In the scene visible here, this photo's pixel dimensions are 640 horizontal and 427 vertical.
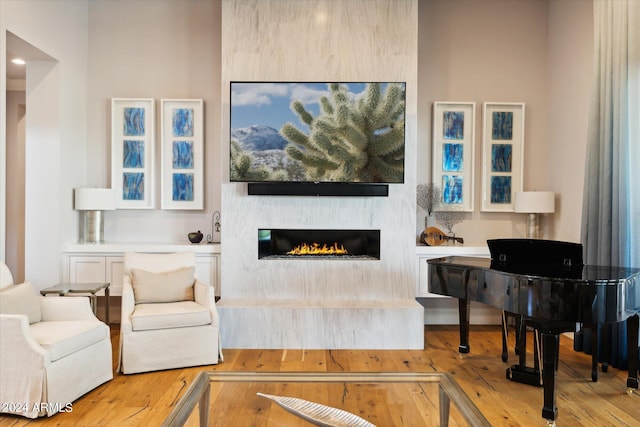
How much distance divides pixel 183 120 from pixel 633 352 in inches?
174

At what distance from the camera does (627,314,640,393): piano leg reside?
135 inches

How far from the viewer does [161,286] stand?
4250 mm

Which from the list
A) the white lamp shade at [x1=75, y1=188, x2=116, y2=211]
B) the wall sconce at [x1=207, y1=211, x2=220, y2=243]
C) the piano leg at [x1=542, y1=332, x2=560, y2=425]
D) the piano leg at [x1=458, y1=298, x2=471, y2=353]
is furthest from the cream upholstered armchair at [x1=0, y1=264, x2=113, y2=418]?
the piano leg at [x1=542, y1=332, x2=560, y2=425]

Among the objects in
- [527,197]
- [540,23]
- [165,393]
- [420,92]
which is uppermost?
[540,23]

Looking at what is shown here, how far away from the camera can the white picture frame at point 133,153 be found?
526cm

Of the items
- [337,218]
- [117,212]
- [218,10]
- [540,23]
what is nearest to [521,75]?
[540,23]

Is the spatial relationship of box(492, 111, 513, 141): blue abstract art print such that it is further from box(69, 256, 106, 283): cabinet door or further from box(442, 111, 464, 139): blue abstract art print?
box(69, 256, 106, 283): cabinet door

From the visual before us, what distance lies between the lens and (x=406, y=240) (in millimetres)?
4832

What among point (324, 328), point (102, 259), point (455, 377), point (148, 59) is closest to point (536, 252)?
point (455, 377)

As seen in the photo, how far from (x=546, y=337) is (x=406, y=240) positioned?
78.6 inches

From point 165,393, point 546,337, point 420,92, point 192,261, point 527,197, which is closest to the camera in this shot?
point 546,337

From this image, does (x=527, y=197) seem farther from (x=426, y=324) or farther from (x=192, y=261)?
(x=192, y=261)

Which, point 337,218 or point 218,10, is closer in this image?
point 337,218

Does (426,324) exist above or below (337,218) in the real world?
below
